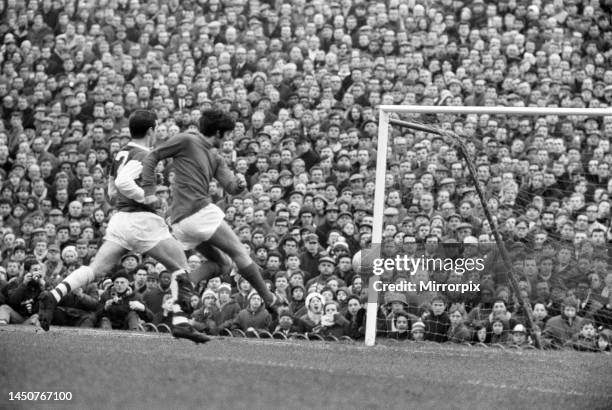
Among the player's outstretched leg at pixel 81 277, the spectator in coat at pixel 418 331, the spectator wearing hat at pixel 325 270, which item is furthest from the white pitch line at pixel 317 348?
the spectator wearing hat at pixel 325 270

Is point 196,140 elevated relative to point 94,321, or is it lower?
elevated

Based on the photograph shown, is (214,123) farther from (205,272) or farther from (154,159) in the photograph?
(205,272)

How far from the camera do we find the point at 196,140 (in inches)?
419

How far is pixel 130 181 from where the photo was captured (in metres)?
10.4

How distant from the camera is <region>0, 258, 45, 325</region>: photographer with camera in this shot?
14547mm

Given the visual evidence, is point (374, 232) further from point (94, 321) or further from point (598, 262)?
point (94, 321)

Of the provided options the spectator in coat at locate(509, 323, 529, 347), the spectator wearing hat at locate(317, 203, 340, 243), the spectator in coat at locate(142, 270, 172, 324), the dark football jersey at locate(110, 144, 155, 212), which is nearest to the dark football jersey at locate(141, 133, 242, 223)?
the dark football jersey at locate(110, 144, 155, 212)

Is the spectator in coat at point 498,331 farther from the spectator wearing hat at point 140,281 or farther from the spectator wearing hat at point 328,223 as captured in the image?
the spectator wearing hat at point 140,281

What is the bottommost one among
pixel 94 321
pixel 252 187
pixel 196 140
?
pixel 94 321

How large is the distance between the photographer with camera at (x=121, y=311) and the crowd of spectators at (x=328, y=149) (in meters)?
0.03

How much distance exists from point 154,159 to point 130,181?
0.27m

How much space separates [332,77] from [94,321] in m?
7.17

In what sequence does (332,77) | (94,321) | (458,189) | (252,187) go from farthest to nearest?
(332,77) → (252,187) → (458,189) → (94,321)

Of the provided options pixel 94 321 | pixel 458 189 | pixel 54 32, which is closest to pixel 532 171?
pixel 458 189
